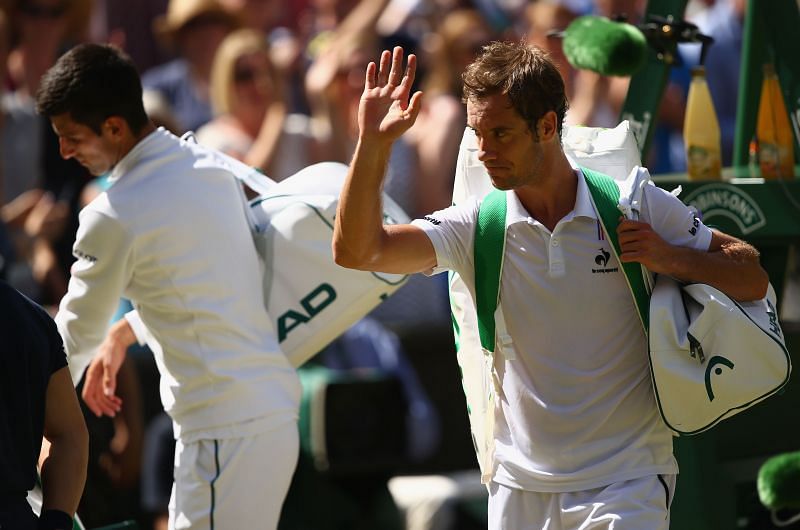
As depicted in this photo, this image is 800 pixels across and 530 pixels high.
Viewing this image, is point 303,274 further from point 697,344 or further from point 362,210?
point 697,344

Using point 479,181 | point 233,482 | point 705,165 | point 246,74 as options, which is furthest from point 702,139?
point 246,74

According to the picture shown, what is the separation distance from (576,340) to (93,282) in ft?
5.69

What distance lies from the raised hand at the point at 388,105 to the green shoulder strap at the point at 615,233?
0.59 metres

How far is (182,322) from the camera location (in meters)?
4.79

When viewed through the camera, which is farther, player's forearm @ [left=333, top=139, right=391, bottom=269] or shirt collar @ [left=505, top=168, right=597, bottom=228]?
shirt collar @ [left=505, top=168, right=597, bottom=228]

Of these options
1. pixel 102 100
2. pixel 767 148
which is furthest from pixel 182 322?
pixel 767 148

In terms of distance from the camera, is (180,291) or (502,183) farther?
(180,291)

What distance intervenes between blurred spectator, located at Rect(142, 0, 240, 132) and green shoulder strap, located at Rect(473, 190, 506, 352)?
5.03 meters

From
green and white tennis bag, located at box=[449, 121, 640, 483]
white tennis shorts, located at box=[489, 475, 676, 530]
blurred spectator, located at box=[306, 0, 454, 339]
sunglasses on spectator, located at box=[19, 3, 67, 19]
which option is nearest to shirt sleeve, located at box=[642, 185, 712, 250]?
green and white tennis bag, located at box=[449, 121, 640, 483]

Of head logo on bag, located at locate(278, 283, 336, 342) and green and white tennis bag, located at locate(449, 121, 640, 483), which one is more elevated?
green and white tennis bag, located at locate(449, 121, 640, 483)

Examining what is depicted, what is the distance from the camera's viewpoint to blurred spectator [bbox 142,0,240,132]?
28.7 feet

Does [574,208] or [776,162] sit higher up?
[574,208]

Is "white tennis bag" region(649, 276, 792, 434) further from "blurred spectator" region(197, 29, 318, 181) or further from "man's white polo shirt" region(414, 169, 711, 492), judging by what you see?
"blurred spectator" region(197, 29, 318, 181)

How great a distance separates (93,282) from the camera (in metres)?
4.74
